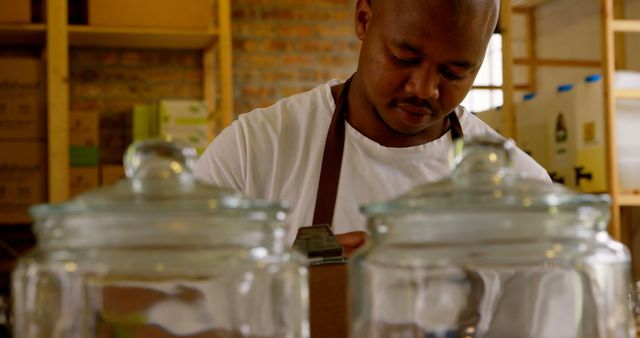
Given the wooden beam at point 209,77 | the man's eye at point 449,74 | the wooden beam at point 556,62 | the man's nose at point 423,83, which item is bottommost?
the man's nose at point 423,83

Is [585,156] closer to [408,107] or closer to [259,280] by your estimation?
[408,107]

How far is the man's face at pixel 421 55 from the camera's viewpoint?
Result: 1473 mm

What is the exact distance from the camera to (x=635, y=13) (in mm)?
5285

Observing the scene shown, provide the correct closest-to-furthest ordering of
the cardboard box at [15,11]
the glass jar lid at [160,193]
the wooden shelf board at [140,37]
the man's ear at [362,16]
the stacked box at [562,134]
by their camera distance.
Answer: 1. the glass jar lid at [160,193]
2. the man's ear at [362,16]
3. the cardboard box at [15,11]
4. the wooden shelf board at [140,37]
5. the stacked box at [562,134]

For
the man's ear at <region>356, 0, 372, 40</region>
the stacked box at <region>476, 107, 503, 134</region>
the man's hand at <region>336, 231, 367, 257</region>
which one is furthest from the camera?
the stacked box at <region>476, 107, 503, 134</region>

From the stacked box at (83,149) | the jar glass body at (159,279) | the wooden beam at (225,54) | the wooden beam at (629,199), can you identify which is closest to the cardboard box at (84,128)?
the stacked box at (83,149)

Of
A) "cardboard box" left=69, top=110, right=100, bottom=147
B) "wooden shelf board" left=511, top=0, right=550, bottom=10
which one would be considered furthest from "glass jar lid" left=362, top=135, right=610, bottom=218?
"wooden shelf board" left=511, top=0, right=550, bottom=10

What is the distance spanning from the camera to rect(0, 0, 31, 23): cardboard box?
3676 mm

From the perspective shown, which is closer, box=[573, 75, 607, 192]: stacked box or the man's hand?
the man's hand

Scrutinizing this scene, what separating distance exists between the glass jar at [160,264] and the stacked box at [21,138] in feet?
10.8

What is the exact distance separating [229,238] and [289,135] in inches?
48.7

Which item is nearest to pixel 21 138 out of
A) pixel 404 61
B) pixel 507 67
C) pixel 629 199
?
pixel 507 67

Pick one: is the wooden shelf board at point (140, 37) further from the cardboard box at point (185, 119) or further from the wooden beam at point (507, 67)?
the wooden beam at point (507, 67)

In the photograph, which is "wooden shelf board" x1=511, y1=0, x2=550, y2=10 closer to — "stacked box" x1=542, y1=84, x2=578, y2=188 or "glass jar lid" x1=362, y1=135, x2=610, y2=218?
"stacked box" x1=542, y1=84, x2=578, y2=188
